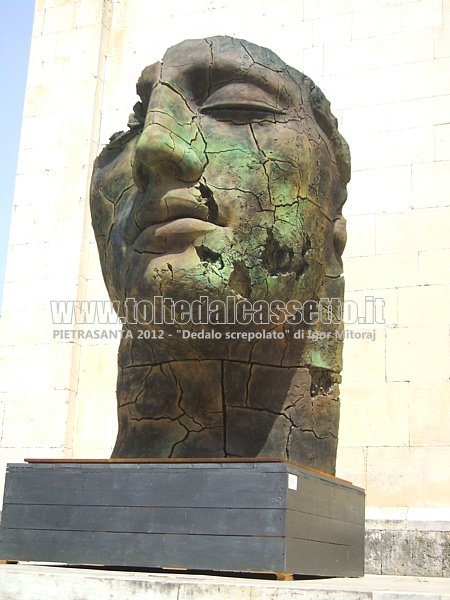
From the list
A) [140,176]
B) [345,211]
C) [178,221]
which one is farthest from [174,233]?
[345,211]

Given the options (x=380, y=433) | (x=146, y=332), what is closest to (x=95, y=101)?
(x=380, y=433)

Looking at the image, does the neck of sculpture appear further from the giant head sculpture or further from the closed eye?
the closed eye

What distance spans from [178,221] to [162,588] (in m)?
1.44

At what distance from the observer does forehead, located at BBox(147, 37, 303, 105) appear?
12.2 ft

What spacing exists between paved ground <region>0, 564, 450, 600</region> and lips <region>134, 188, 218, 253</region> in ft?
4.28

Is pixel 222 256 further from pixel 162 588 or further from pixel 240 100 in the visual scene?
pixel 162 588

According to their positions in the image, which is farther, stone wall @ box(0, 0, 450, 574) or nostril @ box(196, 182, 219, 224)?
stone wall @ box(0, 0, 450, 574)

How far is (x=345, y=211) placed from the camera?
6.45 metres

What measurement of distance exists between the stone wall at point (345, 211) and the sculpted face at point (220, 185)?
2.30 metres

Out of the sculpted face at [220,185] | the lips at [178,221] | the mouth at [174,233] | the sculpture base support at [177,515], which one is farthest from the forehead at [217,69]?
the sculpture base support at [177,515]

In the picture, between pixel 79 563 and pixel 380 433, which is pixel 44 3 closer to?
pixel 380 433

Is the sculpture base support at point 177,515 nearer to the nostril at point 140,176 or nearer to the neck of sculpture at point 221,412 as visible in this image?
the neck of sculpture at point 221,412

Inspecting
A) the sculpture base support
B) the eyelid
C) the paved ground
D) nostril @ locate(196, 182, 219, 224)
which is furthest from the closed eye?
the paved ground

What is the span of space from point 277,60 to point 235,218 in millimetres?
813
